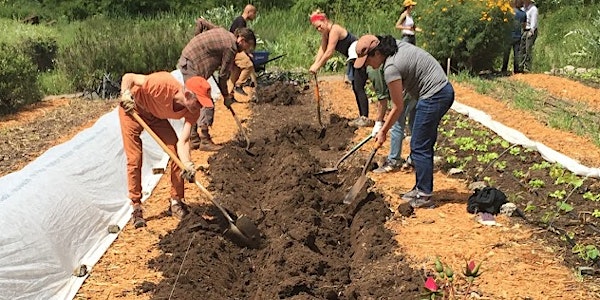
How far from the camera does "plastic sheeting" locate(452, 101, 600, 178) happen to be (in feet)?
19.8

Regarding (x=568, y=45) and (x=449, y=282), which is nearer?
(x=449, y=282)

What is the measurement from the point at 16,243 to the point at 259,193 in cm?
280

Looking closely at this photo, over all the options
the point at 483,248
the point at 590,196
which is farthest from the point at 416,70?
the point at 590,196

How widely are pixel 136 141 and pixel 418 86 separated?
2320mm

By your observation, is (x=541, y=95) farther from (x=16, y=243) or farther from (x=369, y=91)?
(x=16, y=243)

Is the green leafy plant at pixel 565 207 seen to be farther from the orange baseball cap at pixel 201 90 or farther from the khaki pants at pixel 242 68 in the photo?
the khaki pants at pixel 242 68

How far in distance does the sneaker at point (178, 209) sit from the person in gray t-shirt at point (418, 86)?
1.73 metres

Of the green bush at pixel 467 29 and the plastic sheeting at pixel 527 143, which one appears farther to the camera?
the green bush at pixel 467 29

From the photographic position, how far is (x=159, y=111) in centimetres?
511

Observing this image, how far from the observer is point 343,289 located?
4.34 m

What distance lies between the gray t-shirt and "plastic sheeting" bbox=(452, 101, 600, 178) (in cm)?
174

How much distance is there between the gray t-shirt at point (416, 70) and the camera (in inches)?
204

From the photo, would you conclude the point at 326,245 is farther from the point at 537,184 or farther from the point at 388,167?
the point at 537,184

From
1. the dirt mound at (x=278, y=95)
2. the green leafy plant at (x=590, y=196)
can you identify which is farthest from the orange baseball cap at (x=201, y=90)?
the dirt mound at (x=278, y=95)
